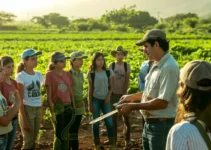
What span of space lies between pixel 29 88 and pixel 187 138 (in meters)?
3.98

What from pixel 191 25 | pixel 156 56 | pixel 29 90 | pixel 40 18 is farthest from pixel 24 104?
pixel 40 18

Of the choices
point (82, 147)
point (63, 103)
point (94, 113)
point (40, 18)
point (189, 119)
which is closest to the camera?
point (189, 119)

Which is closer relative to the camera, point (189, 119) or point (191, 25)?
point (189, 119)

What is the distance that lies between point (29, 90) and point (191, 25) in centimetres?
7445

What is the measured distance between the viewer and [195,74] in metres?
2.85

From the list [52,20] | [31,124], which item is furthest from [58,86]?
[52,20]

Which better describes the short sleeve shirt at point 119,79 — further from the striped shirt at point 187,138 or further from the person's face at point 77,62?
the striped shirt at point 187,138

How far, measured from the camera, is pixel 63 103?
6715 mm

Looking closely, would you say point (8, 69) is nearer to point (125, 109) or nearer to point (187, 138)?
point (125, 109)

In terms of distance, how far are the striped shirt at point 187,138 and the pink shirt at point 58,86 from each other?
407cm

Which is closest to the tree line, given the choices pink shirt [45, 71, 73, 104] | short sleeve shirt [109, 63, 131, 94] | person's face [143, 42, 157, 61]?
short sleeve shirt [109, 63, 131, 94]

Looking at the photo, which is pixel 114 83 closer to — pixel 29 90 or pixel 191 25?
pixel 29 90

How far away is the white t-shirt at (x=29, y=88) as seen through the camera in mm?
6363

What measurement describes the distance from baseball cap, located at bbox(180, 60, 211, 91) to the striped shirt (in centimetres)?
25
